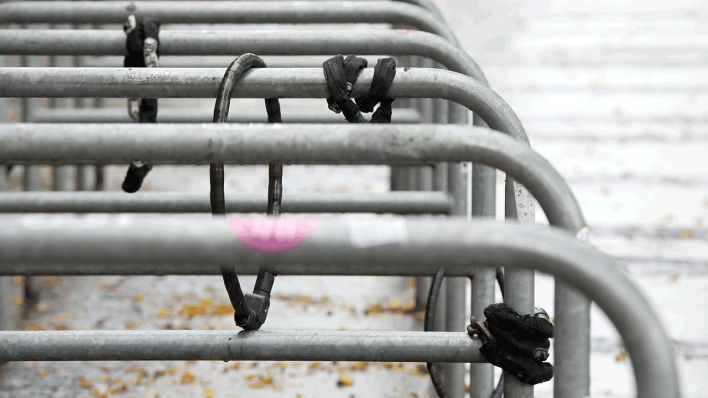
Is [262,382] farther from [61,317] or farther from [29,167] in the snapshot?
[29,167]

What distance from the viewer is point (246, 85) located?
107 centimetres

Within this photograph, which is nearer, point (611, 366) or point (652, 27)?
point (611, 366)

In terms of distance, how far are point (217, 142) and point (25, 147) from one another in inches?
8.8

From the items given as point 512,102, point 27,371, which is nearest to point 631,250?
point 512,102

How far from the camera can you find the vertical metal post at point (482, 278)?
4.65ft

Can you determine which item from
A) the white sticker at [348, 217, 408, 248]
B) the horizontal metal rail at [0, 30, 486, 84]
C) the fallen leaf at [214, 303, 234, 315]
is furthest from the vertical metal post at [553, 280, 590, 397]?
the fallen leaf at [214, 303, 234, 315]

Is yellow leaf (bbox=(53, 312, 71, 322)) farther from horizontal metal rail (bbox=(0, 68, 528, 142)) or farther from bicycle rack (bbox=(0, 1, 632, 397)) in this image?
horizontal metal rail (bbox=(0, 68, 528, 142))

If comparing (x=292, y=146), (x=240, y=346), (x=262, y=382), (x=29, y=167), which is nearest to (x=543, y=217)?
(x=262, y=382)

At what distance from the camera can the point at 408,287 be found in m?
2.83

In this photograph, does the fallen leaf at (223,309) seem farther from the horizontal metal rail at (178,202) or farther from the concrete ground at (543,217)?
the horizontal metal rail at (178,202)

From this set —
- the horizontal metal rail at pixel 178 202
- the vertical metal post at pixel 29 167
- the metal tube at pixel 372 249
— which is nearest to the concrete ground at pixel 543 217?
the vertical metal post at pixel 29 167

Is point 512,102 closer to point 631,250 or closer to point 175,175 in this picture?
point 631,250

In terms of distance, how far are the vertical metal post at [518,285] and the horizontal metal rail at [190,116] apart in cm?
128

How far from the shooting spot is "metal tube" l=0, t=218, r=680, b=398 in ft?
2.02
